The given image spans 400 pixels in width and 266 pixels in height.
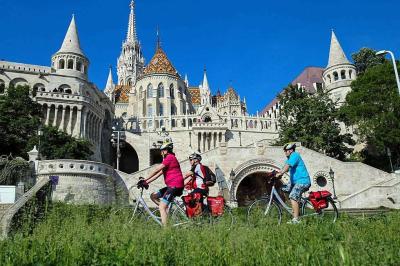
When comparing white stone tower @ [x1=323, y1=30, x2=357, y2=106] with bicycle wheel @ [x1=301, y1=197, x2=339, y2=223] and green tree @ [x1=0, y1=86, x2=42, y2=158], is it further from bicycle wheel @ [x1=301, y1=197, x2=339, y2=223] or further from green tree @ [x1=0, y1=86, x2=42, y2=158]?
bicycle wheel @ [x1=301, y1=197, x2=339, y2=223]

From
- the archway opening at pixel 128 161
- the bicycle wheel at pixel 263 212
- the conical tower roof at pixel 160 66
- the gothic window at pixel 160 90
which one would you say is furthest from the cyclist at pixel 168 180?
the conical tower roof at pixel 160 66

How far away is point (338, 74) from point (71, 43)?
110 ft

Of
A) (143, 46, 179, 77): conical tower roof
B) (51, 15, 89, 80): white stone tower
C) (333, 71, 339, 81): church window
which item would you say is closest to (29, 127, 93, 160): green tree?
(51, 15, 89, 80): white stone tower

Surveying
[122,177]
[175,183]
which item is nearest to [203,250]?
[175,183]

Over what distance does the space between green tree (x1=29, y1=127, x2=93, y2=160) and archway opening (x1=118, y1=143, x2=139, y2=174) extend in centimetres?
1282

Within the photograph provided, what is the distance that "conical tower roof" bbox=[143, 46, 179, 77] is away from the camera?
181 feet

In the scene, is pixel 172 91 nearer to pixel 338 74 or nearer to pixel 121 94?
pixel 121 94

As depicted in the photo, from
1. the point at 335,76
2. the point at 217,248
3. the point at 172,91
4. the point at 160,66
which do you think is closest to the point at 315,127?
the point at 335,76

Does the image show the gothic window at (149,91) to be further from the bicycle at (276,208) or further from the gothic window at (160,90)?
the bicycle at (276,208)

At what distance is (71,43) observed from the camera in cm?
4203

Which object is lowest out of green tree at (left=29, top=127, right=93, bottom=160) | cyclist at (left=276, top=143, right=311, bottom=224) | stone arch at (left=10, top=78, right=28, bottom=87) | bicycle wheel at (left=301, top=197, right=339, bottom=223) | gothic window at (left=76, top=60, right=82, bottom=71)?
bicycle wheel at (left=301, top=197, right=339, bottom=223)

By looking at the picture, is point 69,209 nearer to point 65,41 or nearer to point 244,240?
point 244,240

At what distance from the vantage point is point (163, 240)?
4336 millimetres

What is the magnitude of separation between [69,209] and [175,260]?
197 inches
